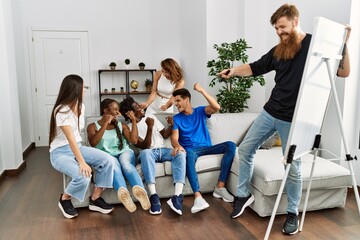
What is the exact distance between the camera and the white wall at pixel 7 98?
13.0 feet

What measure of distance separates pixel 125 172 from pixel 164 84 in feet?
5.25

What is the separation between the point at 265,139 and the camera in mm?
2520

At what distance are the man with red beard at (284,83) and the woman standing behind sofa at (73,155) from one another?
121cm

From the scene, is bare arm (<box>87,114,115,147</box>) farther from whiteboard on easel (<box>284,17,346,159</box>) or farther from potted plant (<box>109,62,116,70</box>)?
potted plant (<box>109,62,116,70</box>)

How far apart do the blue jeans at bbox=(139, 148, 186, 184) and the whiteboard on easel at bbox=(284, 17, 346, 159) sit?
1.21m

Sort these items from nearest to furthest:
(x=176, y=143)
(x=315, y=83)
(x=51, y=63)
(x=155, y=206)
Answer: (x=315, y=83), (x=155, y=206), (x=176, y=143), (x=51, y=63)

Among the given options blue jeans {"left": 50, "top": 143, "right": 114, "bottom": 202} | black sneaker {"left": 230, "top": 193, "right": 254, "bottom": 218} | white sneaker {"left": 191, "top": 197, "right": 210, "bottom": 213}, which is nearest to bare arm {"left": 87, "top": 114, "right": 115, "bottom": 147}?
blue jeans {"left": 50, "top": 143, "right": 114, "bottom": 202}

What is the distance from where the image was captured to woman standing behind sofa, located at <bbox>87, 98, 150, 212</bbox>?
9.43 ft

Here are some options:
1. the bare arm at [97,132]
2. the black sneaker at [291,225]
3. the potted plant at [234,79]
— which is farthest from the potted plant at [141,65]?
the black sneaker at [291,225]

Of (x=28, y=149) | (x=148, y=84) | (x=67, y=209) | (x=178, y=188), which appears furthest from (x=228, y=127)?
(x=28, y=149)

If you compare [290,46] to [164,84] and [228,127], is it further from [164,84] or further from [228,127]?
[164,84]

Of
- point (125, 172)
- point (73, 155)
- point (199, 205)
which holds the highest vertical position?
point (73, 155)

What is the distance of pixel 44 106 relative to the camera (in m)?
6.00

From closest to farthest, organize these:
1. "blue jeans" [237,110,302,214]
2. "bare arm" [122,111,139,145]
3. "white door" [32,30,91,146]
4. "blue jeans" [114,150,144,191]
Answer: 1. "blue jeans" [237,110,302,214]
2. "blue jeans" [114,150,144,191]
3. "bare arm" [122,111,139,145]
4. "white door" [32,30,91,146]
